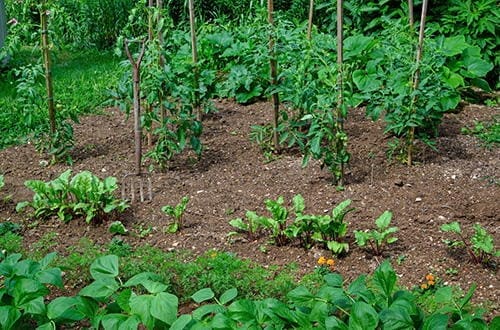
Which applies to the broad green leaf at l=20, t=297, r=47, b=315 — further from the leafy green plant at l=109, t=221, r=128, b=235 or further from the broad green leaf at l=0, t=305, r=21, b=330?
the leafy green plant at l=109, t=221, r=128, b=235

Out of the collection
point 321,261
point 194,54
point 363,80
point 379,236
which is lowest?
point 321,261

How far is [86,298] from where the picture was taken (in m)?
3.79

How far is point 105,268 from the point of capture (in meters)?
3.93

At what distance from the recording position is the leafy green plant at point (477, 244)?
4355 millimetres

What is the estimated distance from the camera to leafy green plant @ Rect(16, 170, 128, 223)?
5.14 m

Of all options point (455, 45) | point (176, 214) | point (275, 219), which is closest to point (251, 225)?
point (275, 219)

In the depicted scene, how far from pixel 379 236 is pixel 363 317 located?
122 cm

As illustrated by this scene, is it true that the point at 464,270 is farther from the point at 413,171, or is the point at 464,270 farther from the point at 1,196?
the point at 1,196

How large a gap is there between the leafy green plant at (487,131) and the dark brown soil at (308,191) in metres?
0.08

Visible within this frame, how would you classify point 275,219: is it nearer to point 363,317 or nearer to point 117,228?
point 117,228

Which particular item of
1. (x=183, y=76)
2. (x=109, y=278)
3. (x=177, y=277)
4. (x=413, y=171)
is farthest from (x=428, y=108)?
(x=109, y=278)

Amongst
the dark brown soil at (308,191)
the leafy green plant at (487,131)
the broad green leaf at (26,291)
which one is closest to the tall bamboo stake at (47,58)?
the dark brown soil at (308,191)

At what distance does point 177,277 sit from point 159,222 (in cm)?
83

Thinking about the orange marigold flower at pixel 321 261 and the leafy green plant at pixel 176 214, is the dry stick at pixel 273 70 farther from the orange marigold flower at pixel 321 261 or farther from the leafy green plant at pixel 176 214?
the orange marigold flower at pixel 321 261
